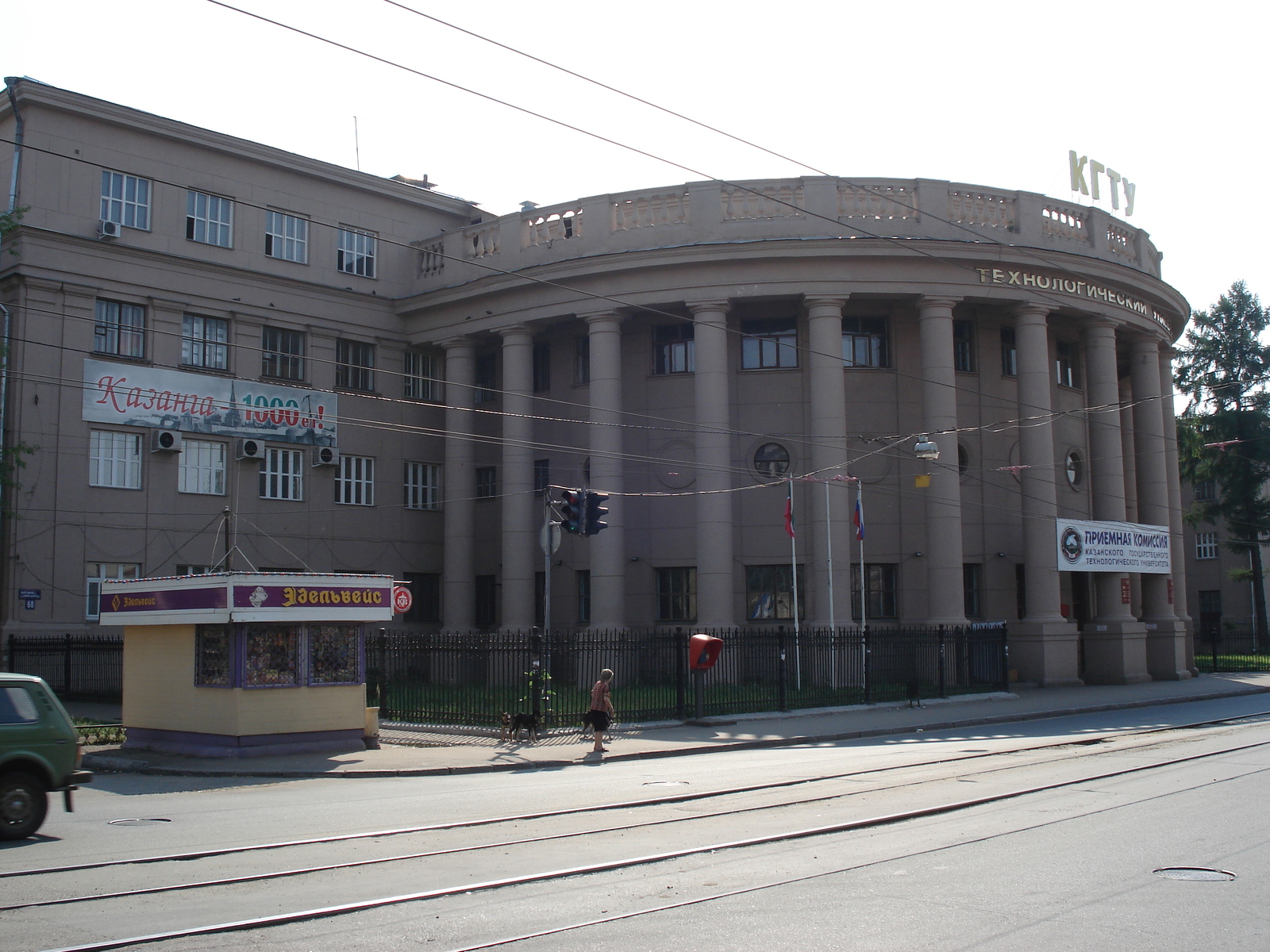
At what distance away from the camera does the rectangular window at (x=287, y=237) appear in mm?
36031

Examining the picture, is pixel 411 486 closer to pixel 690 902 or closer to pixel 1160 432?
pixel 1160 432

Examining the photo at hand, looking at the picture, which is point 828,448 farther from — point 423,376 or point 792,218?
point 423,376

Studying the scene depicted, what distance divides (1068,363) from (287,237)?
85.9 feet

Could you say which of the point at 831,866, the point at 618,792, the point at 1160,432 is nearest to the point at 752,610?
the point at 1160,432

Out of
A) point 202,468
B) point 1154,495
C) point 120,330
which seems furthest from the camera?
point 1154,495

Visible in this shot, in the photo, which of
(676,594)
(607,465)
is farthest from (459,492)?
(676,594)

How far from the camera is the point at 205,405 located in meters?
→ 33.7

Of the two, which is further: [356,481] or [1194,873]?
[356,481]

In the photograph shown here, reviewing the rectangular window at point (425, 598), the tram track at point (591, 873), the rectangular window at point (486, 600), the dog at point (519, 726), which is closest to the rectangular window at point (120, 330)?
the rectangular window at point (425, 598)

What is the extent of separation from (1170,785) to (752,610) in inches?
809

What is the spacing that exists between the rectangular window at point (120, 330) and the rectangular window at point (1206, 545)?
6159 cm

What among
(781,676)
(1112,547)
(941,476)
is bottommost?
(781,676)

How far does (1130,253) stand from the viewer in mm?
38500

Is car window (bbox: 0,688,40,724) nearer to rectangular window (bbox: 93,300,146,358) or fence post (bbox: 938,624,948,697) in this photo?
rectangular window (bbox: 93,300,146,358)
